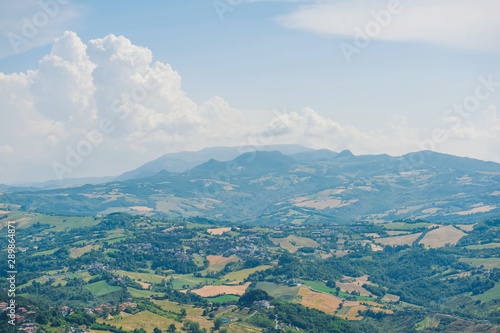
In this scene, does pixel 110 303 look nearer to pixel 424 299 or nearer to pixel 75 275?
pixel 75 275

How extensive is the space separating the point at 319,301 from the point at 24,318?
259 ft

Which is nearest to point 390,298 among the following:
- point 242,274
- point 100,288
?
point 242,274

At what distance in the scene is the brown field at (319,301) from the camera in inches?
5881

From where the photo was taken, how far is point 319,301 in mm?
155125

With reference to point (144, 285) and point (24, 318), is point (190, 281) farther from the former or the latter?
point (24, 318)

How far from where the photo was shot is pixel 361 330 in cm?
13112

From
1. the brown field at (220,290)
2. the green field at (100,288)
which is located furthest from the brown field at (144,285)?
the brown field at (220,290)

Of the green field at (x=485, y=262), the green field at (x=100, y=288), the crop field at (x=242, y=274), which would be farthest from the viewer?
the green field at (x=485, y=262)

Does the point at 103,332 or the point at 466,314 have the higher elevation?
the point at 103,332

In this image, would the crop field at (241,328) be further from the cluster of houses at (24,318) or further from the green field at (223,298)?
the cluster of houses at (24,318)

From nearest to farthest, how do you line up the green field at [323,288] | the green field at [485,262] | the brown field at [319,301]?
the brown field at [319,301], the green field at [323,288], the green field at [485,262]

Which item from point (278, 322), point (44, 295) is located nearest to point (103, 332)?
point (278, 322)

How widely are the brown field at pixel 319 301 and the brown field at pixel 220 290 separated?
1737 cm

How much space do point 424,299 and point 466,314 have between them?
29829 millimetres
